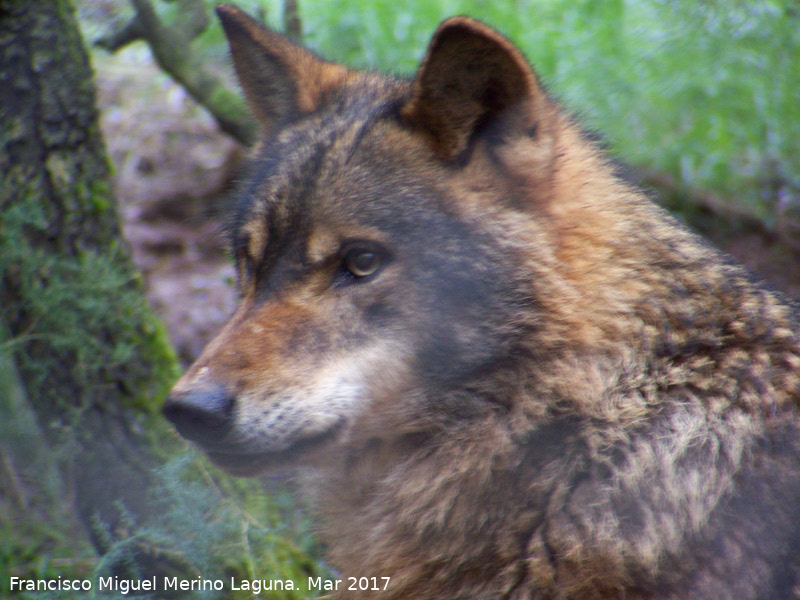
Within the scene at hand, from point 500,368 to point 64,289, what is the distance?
2295 mm

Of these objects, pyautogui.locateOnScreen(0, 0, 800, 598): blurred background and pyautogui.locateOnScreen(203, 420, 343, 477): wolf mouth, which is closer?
pyautogui.locateOnScreen(203, 420, 343, 477): wolf mouth

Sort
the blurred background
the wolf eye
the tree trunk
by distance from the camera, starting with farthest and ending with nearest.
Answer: the blurred background < the tree trunk < the wolf eye

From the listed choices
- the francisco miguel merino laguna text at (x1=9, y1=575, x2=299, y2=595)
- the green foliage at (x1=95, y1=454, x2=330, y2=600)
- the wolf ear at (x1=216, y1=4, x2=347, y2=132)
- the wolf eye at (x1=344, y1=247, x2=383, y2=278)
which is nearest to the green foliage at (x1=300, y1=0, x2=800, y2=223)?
the wolf ear at (x1=216, y1=4, x2=347, y2=132)

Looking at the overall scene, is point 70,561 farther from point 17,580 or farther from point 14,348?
point 14,348

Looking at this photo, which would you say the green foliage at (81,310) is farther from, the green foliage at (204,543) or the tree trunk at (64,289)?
the green foliage at (204,543)

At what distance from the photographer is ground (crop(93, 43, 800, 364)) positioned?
19.4ft

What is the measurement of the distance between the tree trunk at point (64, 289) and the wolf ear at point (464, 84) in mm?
1988

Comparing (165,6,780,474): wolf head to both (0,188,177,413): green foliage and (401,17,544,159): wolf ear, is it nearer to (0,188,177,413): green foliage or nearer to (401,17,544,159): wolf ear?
(401,17,544,159): wolf ear

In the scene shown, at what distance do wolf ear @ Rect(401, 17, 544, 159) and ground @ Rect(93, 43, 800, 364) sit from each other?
9.99 ft

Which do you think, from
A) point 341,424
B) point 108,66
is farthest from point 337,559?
point 108,66

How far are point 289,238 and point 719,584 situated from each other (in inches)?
70.8

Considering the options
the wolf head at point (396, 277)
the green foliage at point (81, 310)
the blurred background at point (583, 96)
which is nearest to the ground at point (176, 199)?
the blurred background at point (583, 96)

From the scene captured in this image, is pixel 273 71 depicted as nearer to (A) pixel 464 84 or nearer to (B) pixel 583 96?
(A) pixel 464 84

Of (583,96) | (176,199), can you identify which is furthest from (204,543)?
(583,96)
